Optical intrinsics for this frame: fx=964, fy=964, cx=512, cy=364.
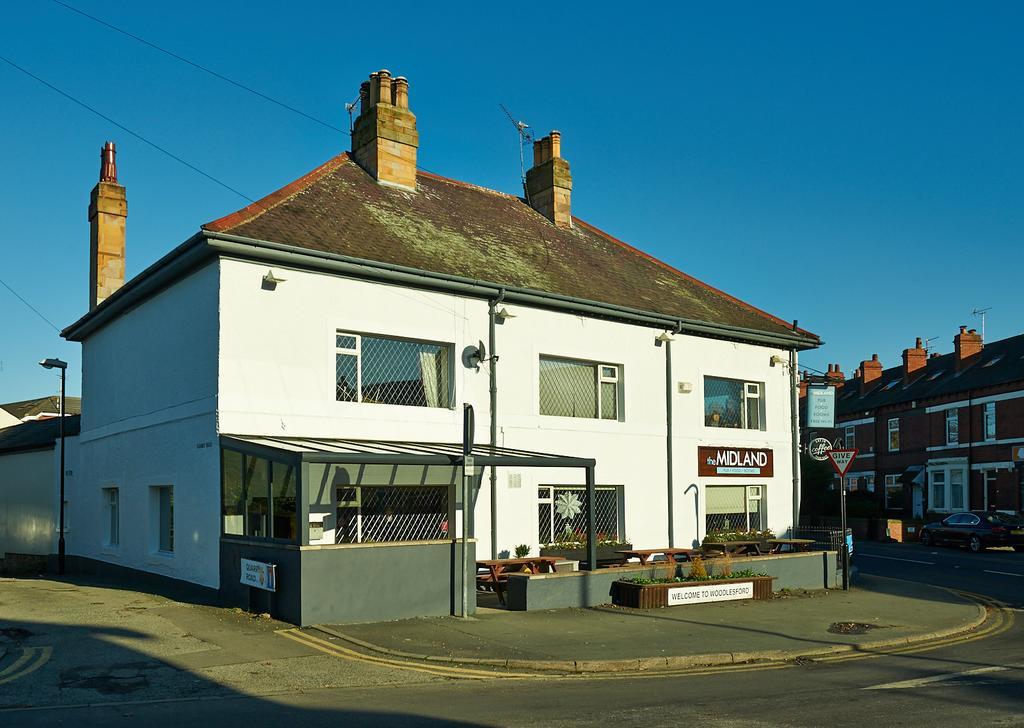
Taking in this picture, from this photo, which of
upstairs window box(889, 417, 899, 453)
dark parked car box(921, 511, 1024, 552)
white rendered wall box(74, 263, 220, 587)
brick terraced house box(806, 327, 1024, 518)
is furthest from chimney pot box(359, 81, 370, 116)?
upstairs window box(889, 417, 899, 453)

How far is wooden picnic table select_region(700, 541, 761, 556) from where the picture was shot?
22.2m

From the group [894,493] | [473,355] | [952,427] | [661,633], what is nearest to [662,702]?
[661,633]

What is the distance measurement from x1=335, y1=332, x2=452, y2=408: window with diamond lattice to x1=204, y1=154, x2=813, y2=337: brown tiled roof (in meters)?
1.56

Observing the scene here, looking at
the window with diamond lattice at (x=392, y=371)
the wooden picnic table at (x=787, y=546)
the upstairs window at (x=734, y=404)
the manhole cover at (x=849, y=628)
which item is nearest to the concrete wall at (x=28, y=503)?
the window with diamond lattice at (x=392, y=371)

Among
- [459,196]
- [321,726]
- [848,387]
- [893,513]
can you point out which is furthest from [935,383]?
[321,726]

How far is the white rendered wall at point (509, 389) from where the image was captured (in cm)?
1647

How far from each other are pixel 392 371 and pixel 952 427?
39.8m

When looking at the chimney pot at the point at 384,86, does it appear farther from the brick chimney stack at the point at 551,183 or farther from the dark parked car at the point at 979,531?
the dark parked car at the point at 979,531

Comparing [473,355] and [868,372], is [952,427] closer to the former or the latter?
[868,372]

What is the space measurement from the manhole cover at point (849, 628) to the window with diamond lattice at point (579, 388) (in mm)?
7577

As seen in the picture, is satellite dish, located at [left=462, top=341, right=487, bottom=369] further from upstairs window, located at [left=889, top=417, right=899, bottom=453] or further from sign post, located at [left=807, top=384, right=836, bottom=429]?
upstairs window, located at [left=889, top=417, right=899, bottom=453]

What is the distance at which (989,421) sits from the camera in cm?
4631

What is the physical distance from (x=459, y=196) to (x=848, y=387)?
47.1 m

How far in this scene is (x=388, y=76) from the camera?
2266 cm
